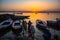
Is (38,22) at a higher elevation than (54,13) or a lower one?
lower

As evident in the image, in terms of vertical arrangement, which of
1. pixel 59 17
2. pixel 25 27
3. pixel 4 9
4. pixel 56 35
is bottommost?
pixel 56 35

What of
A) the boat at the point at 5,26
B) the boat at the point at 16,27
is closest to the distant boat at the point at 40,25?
the boat at the point at 16,27

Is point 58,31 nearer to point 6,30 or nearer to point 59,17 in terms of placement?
point 59,17

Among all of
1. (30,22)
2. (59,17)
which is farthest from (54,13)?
(30,22)

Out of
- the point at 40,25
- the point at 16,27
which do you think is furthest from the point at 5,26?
the point at 40,25

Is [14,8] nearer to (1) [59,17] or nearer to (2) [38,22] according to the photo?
(2) [38,22]

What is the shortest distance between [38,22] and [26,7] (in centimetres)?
34

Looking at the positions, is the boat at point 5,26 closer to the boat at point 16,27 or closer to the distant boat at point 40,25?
the boat at point 16,27

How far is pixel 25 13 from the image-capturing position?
5.88ft

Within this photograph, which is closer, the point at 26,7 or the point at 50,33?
the point at 50,33

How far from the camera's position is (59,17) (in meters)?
1.88

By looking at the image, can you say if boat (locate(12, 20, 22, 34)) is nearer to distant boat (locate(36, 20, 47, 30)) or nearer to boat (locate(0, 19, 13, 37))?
boat (locate(0, 19, 13, 37))

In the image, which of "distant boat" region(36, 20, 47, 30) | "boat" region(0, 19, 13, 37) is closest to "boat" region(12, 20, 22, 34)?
"boat" region(0, 19, 13, 37)

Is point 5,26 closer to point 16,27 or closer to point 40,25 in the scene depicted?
point 16,27
